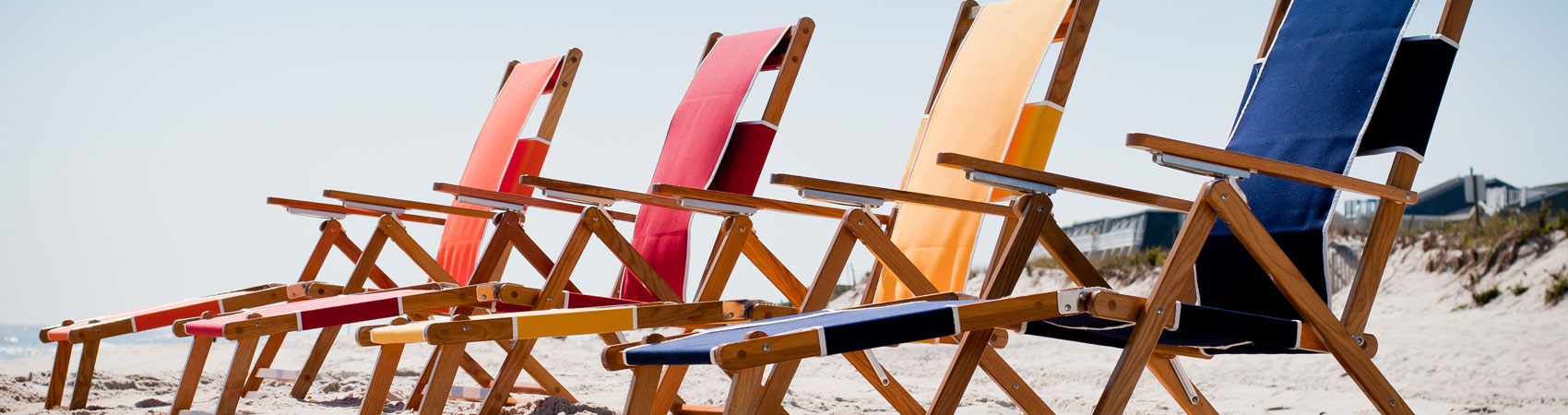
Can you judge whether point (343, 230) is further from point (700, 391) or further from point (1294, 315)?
point (1294, 315)

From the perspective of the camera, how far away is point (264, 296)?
11.8ft

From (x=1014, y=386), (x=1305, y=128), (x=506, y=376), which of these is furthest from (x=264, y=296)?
(x=1305, y=128)

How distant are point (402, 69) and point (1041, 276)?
7137 mm

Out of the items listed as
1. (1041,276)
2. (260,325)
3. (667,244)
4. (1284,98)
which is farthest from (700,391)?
(1041,276)

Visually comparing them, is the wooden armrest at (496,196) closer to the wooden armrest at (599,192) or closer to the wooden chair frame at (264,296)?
the wooden armrest at (599,192)

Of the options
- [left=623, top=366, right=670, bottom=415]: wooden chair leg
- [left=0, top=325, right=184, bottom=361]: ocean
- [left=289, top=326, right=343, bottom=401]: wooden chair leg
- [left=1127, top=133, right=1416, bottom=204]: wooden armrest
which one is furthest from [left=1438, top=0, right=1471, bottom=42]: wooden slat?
[left=0, top=325, right=184, bottom=361]: ocean

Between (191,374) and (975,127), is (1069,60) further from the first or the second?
(191,374)

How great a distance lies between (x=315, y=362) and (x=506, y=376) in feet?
4.53

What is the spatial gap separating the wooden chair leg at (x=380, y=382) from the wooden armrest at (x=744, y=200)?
2.18 feet

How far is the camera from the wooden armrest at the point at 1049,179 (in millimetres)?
1786

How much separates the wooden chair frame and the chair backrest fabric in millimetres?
2579

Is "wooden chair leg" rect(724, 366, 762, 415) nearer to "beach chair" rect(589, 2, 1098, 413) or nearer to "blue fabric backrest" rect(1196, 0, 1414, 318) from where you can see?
"beach chair" rect(589, 2, 1098, 413)

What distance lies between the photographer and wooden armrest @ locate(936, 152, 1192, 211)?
1786mm

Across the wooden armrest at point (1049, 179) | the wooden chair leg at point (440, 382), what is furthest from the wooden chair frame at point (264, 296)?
the wooden armrest at point (1049, 179)
